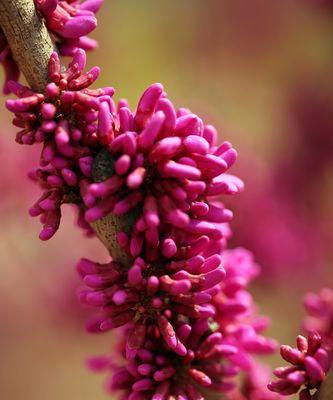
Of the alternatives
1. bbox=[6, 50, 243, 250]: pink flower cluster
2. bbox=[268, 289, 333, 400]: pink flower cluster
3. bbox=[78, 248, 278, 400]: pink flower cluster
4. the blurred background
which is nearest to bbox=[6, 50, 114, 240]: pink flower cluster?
bbox=[6, 50, 243, 250]: pink flower cluster

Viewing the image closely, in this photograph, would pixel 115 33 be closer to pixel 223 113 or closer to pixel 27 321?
pixel 223 113

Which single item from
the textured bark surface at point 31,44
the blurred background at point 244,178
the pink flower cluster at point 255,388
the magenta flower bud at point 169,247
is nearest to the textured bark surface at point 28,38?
the textured bark surface at point 31,44

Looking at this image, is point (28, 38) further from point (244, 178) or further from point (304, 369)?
point (244, 178)

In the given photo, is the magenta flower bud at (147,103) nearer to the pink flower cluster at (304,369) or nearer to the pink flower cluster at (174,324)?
the pink flower cluster at (174,324)

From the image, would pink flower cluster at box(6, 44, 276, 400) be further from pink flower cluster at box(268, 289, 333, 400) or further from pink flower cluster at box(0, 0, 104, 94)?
pink flower cluster at box(268, 289, 333, 400)

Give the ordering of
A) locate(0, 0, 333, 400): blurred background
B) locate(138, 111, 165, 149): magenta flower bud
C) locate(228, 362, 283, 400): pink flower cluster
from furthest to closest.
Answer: locate(0, 0, 333, 400): blurred background < locate(228, 362, 283, 400): pink flower cluster < locate(138, 111, 165, 149): magenta flower bud

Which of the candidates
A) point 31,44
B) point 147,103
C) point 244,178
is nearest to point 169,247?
point 147,103
